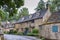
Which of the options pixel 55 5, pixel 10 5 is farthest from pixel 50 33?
pixel 55 5

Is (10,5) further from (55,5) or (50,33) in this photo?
(55,5)

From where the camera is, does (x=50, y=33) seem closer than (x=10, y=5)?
No

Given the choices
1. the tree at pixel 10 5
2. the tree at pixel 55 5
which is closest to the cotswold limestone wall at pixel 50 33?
the tree at pixel 10 5

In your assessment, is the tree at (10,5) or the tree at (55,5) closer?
the tree at (10,5)

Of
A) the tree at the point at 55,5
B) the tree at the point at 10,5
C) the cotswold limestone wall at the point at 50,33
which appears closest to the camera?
the tree at the point at 10,5

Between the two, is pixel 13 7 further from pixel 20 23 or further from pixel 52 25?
pixel 20 23

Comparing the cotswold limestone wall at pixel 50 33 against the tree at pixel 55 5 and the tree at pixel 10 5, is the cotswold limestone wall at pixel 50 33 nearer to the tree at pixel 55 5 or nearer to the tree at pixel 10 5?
the tree at pixel 10 5

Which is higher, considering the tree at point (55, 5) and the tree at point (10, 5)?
the tree at point (55, 5)

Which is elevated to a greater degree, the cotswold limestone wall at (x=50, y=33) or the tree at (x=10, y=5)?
the tree at (x=10, y=5)

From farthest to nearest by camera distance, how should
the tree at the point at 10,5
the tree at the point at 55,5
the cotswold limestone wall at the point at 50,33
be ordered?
the tree at the point at 55,5 < the cotswold limestone wall at the point at 50,33 < the tree at the point at 10,5

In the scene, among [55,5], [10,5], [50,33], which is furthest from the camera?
[55,5]

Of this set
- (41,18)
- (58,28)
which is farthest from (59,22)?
(41,18)

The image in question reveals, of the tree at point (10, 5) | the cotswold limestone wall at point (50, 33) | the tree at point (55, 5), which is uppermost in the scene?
the tree at point (55, 5)

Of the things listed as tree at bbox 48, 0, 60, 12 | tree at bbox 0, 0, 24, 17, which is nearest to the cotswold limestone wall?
tree at bbox 0, 0, 24, 17
